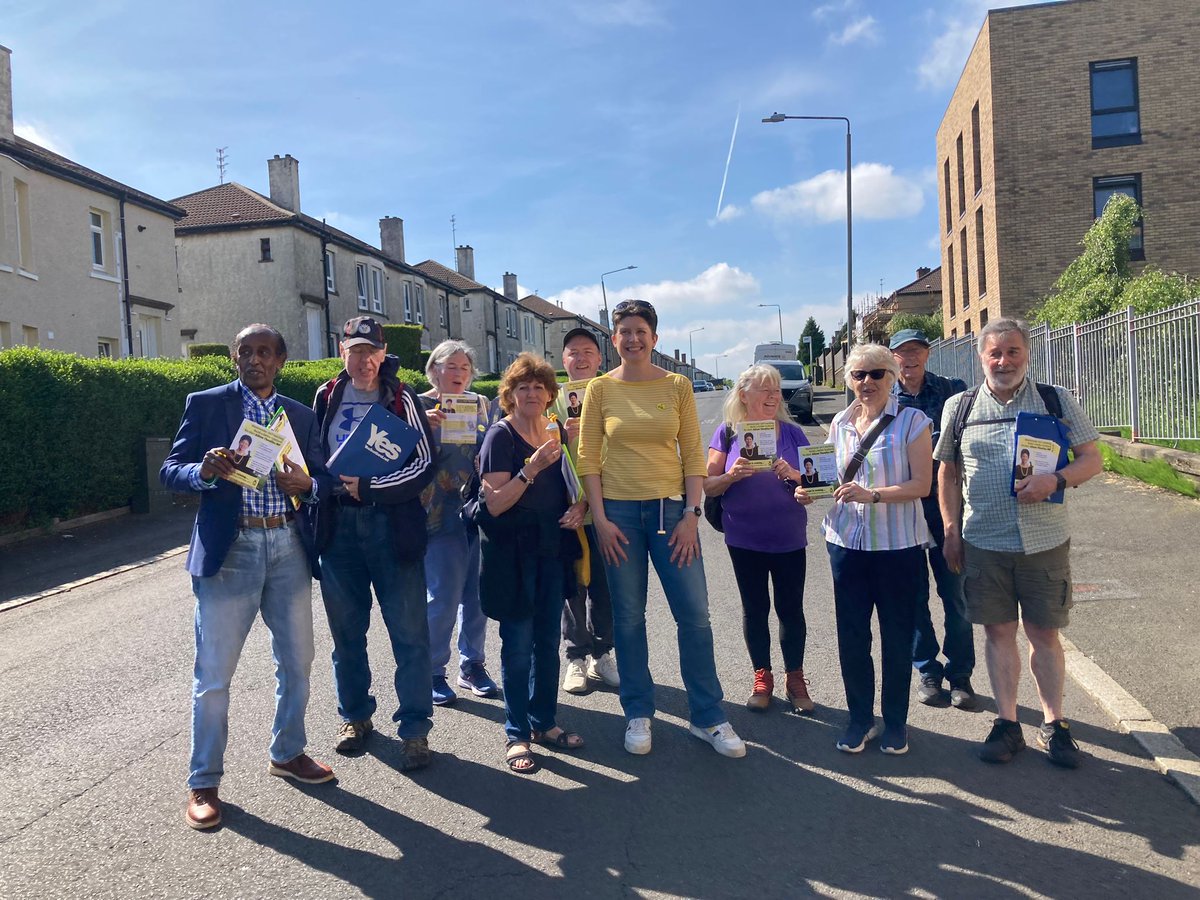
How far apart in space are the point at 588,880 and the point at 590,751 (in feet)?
3.98

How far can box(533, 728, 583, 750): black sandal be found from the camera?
4.46 metres

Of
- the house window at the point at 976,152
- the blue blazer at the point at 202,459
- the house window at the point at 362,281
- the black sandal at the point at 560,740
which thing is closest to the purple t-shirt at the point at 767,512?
the black sandal at the point at 560,740

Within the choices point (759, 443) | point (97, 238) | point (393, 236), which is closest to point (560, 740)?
point (759, 443)

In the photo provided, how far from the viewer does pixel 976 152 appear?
90.0 ft

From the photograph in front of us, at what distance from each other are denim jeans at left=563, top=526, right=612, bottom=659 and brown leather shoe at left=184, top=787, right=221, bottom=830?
2.21 m

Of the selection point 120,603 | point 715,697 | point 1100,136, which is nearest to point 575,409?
point 715,697

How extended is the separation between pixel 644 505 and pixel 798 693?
4.61 feet

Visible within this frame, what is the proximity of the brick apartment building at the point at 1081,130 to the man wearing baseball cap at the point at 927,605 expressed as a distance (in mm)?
22044

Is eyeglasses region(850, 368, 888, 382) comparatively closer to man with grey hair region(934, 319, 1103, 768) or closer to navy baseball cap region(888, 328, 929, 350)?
man with grey hair region(934, 319, 1103, 768)

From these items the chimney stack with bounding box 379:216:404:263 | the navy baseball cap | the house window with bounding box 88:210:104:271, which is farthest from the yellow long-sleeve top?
the chimney stack with bounding box 379:216:404:263

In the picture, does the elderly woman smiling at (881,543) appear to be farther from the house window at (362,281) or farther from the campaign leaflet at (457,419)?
the house window at (362,281)

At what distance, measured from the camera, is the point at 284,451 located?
153 inches

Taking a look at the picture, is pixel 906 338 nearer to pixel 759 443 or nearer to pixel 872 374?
pixel 872 374

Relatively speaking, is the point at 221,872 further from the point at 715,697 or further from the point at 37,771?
the point at 715,697
